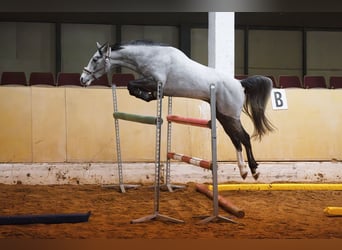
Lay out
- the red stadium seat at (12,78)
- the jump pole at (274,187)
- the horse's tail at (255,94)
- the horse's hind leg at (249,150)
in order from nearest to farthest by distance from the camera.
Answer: the horse's tail at (255,94)
the horse's hind leg at (249,150)
the jump pole at (274,187)
the red stadium seat at (12,78)

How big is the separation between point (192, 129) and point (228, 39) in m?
0.92

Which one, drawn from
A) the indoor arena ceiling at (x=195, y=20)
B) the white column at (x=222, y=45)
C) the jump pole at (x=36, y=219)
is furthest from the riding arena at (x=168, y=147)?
the indoor arena ceiling at (x=195, y=20)

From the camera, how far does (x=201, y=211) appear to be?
3.64 m

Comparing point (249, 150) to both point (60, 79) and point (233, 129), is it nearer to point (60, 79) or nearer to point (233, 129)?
point (233, 129)

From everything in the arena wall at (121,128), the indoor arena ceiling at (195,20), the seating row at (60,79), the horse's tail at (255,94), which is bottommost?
the arena wall at (121,128)

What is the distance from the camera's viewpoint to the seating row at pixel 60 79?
5751 millimetres

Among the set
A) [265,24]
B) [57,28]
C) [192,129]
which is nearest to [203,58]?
[265,24]

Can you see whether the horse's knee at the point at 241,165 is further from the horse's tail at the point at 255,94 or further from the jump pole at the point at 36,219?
the jump pole at the point at 36,219

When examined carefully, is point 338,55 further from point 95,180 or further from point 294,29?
point 95,180

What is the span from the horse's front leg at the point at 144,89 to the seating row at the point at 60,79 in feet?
5.45

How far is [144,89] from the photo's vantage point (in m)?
Answer: 3.71

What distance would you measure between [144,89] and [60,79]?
2.67 metres

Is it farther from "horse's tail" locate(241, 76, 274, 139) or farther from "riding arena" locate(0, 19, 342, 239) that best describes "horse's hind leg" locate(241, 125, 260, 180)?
"horse's tail" locate(241, 76, 274, 139)

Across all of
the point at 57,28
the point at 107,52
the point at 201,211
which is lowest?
the point at 201,211
